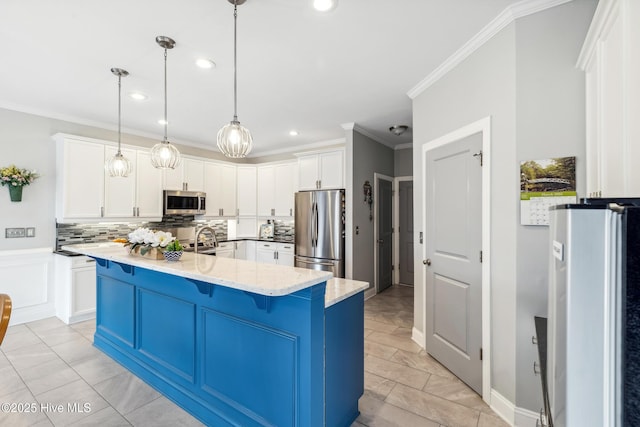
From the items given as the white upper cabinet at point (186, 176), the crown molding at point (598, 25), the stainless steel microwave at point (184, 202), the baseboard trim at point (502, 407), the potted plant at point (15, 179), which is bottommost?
the baseboard trim at point (502, 407)

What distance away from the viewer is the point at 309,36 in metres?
2.29

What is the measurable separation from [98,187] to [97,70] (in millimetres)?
1923

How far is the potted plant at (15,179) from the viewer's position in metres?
3.56

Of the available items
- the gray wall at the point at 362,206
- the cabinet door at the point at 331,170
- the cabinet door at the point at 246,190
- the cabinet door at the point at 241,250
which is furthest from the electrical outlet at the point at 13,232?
the gray wall at the point at 362,206

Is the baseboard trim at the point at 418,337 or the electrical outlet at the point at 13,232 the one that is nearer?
the baseboard trim at the point at 418,337

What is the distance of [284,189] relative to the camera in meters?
5.76

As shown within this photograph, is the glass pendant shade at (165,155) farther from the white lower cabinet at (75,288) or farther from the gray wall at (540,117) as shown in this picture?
the gray wall at (540,117)

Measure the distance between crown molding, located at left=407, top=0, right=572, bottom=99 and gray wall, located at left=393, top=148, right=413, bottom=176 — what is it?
9.02 ft

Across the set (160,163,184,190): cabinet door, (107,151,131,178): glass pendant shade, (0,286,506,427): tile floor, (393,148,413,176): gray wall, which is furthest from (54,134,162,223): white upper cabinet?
(393,148,413,176): gray wall

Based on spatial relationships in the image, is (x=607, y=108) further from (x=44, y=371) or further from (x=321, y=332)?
(x=44, y=371)

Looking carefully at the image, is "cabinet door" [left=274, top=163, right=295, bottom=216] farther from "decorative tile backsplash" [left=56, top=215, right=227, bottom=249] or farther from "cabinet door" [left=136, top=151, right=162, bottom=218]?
"cabinet door" [left=136, top=151, right=162, bottom=218]

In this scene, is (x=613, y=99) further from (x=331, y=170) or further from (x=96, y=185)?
(x=96, y=185)

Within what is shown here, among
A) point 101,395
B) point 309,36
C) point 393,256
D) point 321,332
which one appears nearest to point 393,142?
point 393,256

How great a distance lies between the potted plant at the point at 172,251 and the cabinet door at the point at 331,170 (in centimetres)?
295
